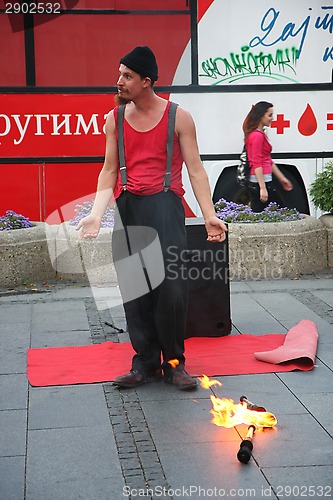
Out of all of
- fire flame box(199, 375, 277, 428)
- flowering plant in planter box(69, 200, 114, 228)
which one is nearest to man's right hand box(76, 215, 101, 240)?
fire flame box(199, 375, 277, 428)

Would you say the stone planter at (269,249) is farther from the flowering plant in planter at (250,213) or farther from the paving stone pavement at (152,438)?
the paving stone pavement at (152,438)

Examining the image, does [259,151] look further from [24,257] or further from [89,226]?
[89,226]

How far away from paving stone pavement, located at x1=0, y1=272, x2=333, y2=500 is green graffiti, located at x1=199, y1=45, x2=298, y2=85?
3875mm

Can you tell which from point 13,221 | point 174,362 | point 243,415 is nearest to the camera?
point 243,415

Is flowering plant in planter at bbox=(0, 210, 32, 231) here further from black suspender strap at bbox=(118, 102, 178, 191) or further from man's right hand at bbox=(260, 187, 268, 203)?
black suspender strap at bbox=(118, 102, 178, 191)

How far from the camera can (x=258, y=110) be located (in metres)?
10.0

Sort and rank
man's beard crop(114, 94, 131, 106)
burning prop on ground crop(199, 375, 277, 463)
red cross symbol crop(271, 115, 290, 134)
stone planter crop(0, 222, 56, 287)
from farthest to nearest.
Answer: red cross symbol crop(271, 115, 290, 134) → stone planter crop(0, 222, 56, 287) → man's beard crop(114, 94, 131, 106) → burning prop on ground crop(199, 375, 277, 463)

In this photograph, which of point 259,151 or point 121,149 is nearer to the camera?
point 121,149

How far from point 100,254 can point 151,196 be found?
145 inches

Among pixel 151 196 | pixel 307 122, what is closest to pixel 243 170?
pixel 307 122

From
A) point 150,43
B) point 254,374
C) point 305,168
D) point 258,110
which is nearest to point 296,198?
point 305,168

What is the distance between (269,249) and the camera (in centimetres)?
942

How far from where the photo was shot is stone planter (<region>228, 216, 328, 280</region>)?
9383 millimetres

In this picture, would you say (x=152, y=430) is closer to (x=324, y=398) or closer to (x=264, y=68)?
(x=324, y=398)
